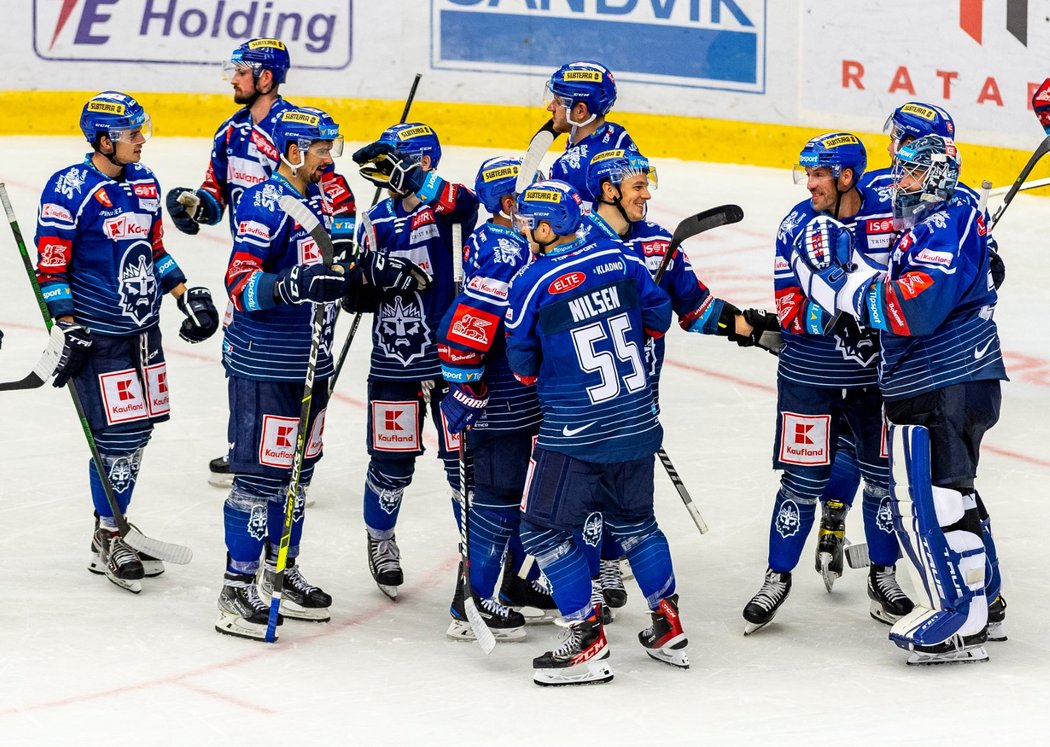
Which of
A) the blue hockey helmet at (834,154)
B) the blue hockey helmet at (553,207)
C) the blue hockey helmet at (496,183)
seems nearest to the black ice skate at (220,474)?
the blue hockey helmet at (496,183)

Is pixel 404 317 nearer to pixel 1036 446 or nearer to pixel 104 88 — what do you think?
pixel 1036 446

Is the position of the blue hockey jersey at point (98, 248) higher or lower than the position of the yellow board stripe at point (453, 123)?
lower

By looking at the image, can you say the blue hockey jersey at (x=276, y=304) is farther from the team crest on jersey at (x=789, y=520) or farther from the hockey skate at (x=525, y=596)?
the team crest on jersey at (x=789, y=520)

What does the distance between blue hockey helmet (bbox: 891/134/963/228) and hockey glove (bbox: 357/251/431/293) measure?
5.01 ft

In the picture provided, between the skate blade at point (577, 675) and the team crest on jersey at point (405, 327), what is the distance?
1225mm

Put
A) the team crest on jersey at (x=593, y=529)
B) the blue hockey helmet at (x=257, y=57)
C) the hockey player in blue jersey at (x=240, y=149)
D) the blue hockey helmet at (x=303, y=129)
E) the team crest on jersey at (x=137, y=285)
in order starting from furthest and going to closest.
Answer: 1. the blue hockey helmet at (x=257, y=57)
2. the hockey player in blue jersey at (x=240, y=149)
3. the team crest on jersey at (x=137, y=285)
4. the blue hockey helmet at (x=303, y=129)
5. the team crest on jersey at (x=593, y=529)

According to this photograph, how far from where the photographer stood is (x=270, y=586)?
18.4 ft

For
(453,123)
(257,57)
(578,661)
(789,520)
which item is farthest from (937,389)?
(453,123)

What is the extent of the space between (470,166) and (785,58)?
7.17 ft

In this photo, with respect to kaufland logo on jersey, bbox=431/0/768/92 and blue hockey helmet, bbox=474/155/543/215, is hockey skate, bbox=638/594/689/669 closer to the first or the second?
blue hockey helmet, bbox=474/155/543/215

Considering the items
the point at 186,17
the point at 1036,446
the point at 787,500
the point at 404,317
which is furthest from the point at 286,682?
the point at 186,17

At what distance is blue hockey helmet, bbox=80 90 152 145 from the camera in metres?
5.62

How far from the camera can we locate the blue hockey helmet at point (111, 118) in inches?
221

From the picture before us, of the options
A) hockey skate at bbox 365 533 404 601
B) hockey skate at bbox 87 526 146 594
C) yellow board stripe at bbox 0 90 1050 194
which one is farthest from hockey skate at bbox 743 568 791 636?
yellow board stripe at bbox 0 90 1050 194
